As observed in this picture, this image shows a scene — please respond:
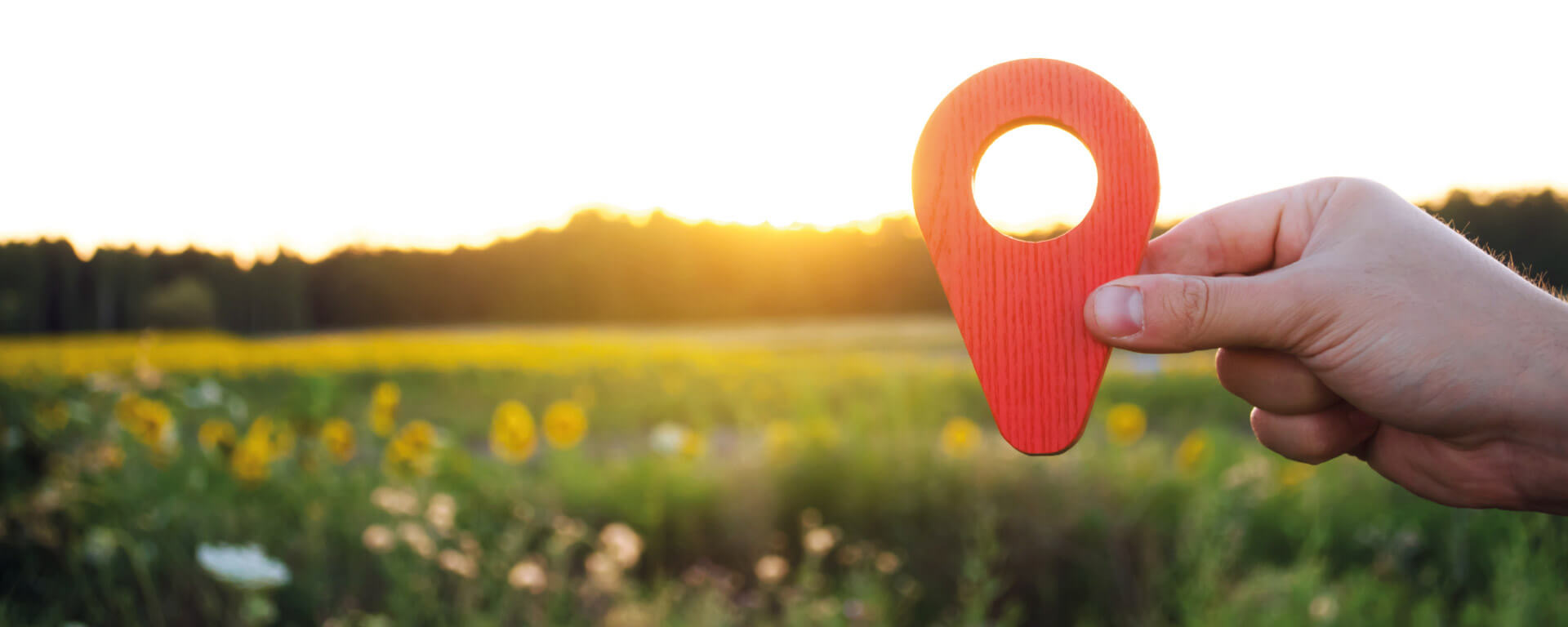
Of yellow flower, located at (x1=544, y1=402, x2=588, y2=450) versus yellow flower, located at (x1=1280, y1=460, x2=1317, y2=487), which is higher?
yellow flower, located at (x1=544, y1=402, x2=588, y2=450)

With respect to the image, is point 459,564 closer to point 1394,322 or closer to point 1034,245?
point 1034,245

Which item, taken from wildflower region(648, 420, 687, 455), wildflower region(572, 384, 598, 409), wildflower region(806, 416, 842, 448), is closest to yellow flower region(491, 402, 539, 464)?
wildflower region(648, 420, 687, 455)

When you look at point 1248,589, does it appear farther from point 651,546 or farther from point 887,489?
point 651,546

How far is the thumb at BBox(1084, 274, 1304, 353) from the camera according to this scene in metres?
0.97

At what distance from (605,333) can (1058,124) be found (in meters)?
14.5

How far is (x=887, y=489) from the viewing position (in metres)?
3.23

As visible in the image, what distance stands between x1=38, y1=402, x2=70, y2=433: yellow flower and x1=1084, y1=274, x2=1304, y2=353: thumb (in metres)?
3.11

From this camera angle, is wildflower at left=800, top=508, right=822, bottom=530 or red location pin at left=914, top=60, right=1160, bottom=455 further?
wildflower at left=800, top=508, right=822, bottom=530

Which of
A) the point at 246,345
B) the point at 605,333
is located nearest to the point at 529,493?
the point at 246,345

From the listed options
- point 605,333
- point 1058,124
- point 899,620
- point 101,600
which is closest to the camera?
point 1058,124

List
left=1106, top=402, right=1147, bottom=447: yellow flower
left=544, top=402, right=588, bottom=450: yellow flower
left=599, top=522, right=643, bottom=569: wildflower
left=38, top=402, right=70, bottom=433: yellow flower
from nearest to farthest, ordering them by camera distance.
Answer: left=599, top=522, right=643, bottom=569: wildflower
left=38, top=402, right=70, bottom=433: yellow flower
left=544, top=402, right=588, bottom=450: yellow flower
left=1106, top=402, right=1147, bottom=447: yellow flower

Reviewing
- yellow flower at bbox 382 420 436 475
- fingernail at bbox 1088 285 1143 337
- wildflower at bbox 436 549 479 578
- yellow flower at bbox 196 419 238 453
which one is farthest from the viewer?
yellow flower at bbox 196 419 238 453

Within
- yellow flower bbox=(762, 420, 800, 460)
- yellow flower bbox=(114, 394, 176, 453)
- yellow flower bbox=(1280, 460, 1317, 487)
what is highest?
yellow flower bbox=(114, 394, 176, 453)

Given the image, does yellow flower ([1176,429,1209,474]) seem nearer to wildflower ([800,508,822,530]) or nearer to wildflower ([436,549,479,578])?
wildflower ([800,508,822,530])
